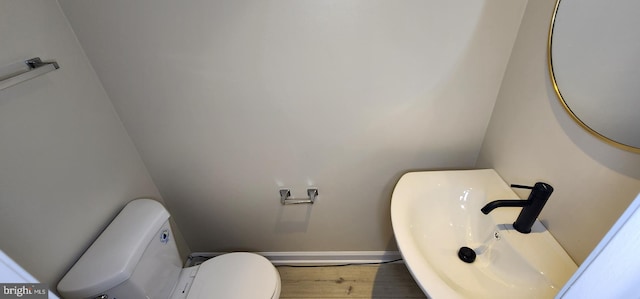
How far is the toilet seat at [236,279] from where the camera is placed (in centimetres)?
113

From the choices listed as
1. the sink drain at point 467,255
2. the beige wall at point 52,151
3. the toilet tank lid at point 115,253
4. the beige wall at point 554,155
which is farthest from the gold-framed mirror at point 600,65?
the beige wall at point 52,151

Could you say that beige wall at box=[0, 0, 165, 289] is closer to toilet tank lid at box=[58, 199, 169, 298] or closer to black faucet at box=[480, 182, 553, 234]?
toilet tank lid at box=[58, 199, 169, 298]

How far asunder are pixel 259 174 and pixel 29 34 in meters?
0.95

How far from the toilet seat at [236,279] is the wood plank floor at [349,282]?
47 cm

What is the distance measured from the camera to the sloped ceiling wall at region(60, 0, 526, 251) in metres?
0.95

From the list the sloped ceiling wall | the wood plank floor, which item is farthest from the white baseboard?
the sloped ceiling wall

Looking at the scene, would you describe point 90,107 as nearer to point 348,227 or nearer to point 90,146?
point 90,146

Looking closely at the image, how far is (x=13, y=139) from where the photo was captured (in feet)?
2.65

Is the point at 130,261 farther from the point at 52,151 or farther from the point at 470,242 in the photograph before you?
the point at 470,242

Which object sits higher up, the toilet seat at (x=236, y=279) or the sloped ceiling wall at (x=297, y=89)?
the sloped ceiling wall at (x=297, y=89)

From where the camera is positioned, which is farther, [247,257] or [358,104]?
[247,257]

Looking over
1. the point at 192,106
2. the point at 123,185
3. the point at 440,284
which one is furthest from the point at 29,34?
the point at 440,284

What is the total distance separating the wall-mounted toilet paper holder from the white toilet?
0.32 m

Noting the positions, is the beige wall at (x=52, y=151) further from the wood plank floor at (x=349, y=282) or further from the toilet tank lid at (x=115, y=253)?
the wood plank floor at (x=349, y=282)
